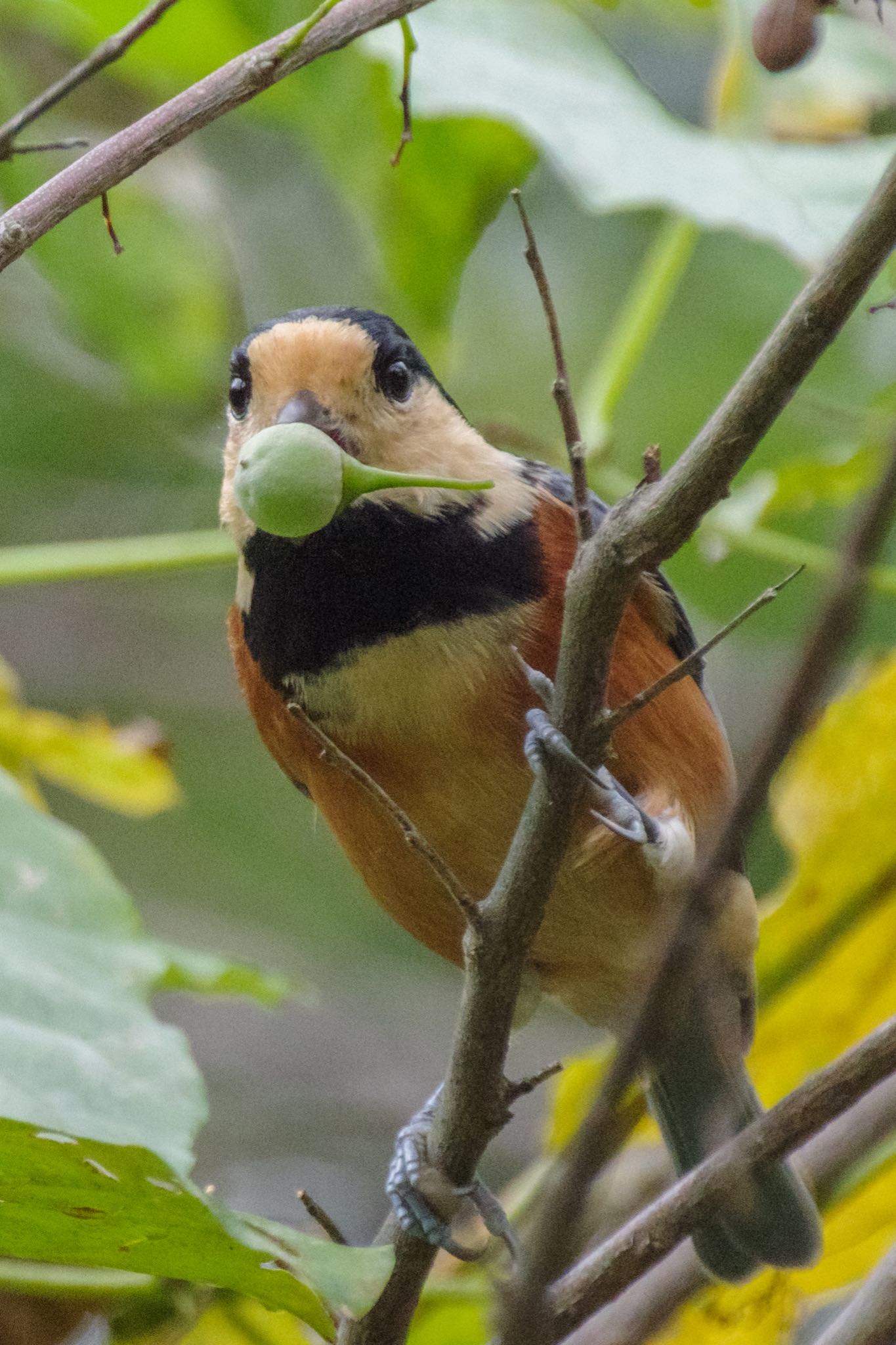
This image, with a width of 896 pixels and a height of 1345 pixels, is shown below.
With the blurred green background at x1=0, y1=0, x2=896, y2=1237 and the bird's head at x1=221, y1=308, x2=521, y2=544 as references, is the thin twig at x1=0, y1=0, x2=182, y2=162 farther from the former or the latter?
the blurred green background at x1=0, y1=0, x2=896, y2=1237

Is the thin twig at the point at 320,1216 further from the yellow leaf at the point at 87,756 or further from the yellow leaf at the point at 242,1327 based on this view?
the yellow leaf at the point at 87,756


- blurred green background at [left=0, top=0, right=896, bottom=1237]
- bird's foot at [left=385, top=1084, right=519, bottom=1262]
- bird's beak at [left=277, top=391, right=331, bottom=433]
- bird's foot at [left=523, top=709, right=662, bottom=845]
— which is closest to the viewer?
bird's foot at [left=523, top=709, right=662, bottom=845]

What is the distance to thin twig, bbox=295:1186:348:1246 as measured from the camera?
132 cm

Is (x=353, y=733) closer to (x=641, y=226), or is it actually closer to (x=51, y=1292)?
(x=51, y=1292)

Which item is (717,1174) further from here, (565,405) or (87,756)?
(87,756)

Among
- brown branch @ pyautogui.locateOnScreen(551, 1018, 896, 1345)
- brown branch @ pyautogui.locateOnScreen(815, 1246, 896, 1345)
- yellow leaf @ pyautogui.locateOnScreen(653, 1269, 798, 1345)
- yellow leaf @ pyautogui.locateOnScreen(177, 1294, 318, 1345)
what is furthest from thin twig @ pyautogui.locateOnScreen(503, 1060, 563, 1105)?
yellow leaf @ pyautogui.locateOnScreen(177, 1294, 318, 1345)

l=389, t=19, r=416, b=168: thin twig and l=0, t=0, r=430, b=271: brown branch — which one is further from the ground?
l=389, t=19, r=416, b=168: thin twig

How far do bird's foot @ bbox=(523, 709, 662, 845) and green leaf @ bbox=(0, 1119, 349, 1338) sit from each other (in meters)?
0.41

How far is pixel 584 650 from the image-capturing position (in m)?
1.12

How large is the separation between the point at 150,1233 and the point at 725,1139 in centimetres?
120

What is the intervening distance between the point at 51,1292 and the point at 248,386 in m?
1.03

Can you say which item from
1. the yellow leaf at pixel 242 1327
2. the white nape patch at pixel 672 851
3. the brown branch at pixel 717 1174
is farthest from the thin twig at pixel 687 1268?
the yellow leaf at pixel 242 1327

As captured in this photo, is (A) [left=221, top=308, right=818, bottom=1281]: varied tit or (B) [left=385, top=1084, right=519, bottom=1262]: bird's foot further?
(A) [left=221, top=308, right=818, bottom=1281]: varied tit

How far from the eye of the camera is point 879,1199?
1.90 meters
